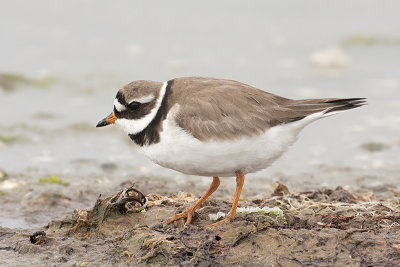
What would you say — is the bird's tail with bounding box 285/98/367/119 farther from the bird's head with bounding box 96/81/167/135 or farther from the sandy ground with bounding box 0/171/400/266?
the bird's head with bounding box 96/81/167/135

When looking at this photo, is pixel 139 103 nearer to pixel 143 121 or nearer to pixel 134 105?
pixel 134 105

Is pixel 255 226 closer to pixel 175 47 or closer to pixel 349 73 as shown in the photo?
pixel 349 73

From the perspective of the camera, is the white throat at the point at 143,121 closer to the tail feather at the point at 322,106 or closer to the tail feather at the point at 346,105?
the tail feather at the point at 322,106

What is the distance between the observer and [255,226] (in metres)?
5.84

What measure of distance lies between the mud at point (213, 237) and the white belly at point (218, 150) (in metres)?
0.53

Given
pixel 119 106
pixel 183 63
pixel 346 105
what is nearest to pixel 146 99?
pixel 119 106

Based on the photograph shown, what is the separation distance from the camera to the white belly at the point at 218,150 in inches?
230

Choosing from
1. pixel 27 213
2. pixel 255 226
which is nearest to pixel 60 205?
pixel 27 213

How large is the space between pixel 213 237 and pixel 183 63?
350 inches

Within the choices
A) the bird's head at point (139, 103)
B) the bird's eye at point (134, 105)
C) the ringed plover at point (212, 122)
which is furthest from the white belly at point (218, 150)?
the bird's eye at point (134, 105)

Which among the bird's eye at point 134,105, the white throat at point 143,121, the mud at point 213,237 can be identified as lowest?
the mud at point 213,237

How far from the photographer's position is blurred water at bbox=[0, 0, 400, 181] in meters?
10.8

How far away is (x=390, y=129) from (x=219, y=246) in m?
6.80

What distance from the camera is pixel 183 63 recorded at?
14.3 meters
